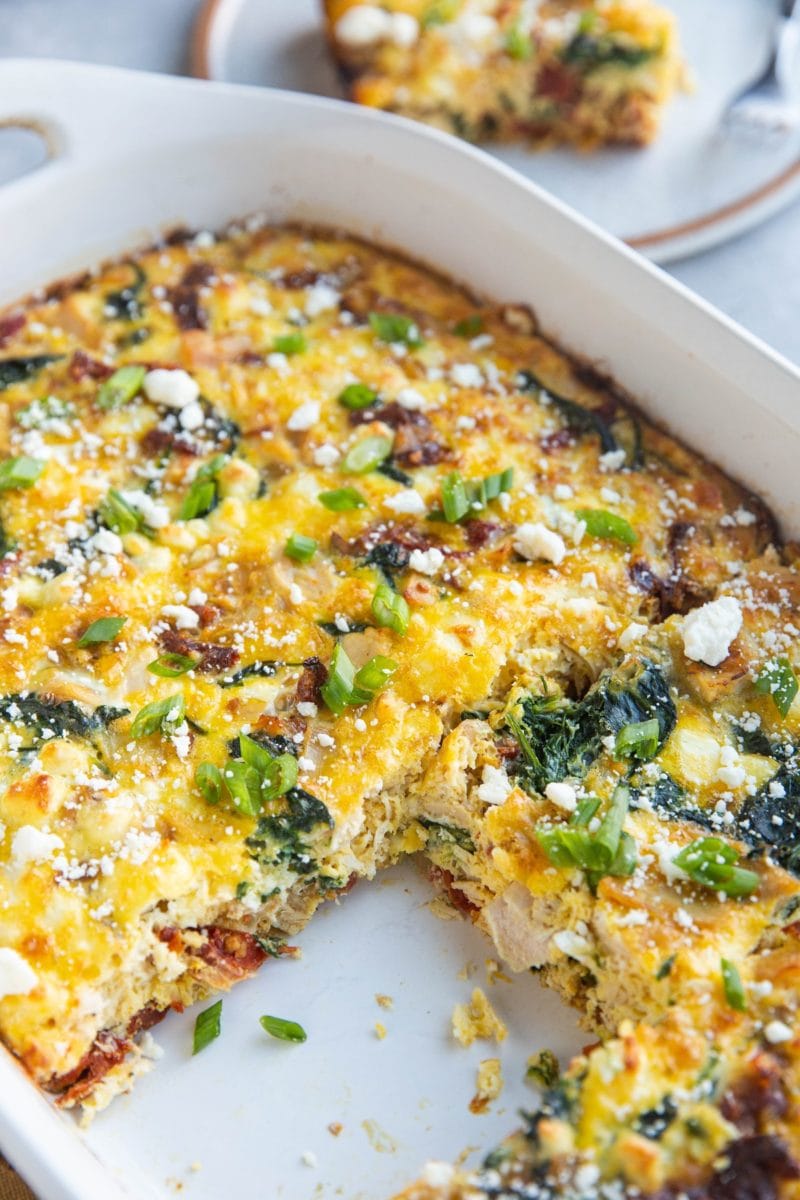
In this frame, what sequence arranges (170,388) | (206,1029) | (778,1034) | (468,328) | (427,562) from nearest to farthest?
(778,1034)
(206,1029)
(427,562)
(170,388)
(468,328)

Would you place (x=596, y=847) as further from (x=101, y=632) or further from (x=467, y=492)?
(x=101, y=632)

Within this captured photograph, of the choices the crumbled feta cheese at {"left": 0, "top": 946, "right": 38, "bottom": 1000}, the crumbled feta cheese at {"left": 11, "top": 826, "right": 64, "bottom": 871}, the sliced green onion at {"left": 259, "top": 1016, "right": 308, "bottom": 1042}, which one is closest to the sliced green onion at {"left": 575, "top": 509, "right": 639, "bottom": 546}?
the sliced green onion at {"left": 259, "top": 1016, "right": 308, "bottom": 1042}

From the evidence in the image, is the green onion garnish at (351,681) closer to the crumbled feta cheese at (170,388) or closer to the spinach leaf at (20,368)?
the crumbled feta cheese at (170,388)

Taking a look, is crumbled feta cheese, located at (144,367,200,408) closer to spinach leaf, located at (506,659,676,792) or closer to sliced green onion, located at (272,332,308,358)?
sliced green onion, located at (272,332,308,358)

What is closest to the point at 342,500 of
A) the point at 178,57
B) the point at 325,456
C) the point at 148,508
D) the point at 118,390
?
the point at 325,456

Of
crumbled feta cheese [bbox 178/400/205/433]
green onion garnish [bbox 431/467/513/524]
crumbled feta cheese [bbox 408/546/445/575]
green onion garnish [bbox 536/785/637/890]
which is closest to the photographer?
green onion garnish [bbox 536/785/637/890]

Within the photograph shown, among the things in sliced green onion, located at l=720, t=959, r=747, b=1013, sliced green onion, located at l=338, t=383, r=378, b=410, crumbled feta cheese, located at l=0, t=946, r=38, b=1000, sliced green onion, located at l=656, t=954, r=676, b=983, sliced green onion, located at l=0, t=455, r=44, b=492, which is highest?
sliced green onion, located at l=338, t=383, r=378, b=410
